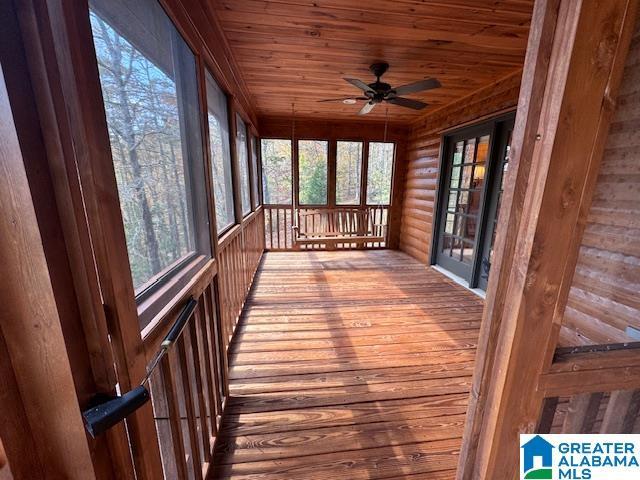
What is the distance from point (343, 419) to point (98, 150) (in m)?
1.73

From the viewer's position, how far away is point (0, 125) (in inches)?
15.3

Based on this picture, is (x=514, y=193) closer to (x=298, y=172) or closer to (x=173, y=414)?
(x=173, y=414)

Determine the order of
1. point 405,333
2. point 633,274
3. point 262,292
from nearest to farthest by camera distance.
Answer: point 633,274, point 405,333, point 262,292

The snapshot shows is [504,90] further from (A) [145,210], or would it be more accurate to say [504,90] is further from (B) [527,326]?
(A) [145,210]

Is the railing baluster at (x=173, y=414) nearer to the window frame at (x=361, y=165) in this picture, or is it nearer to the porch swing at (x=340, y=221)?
the porch swing at (x=340, y=221)

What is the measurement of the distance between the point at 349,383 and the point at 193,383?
104 cm

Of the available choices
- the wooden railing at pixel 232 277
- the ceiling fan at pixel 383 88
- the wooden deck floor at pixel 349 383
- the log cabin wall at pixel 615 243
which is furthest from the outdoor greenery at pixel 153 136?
the ceiling fan at pixel 383 88

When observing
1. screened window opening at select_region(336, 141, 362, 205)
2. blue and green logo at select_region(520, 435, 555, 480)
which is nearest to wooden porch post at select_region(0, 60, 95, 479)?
blue and green logo at select_region(520, 435, 555, 480)

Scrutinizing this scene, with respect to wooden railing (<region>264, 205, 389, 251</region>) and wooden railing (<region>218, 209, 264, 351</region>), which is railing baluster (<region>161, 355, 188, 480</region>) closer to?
wooden railing (<region>218, 209, 264, 351</region>)

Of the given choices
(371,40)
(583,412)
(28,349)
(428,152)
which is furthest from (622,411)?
(428,152)

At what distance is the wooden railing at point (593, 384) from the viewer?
2.63 feet

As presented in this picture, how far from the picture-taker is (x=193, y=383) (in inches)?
50.1

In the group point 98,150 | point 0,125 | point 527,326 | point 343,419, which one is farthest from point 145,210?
point 343,419

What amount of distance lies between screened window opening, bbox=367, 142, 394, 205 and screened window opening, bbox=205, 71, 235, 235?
334cm
